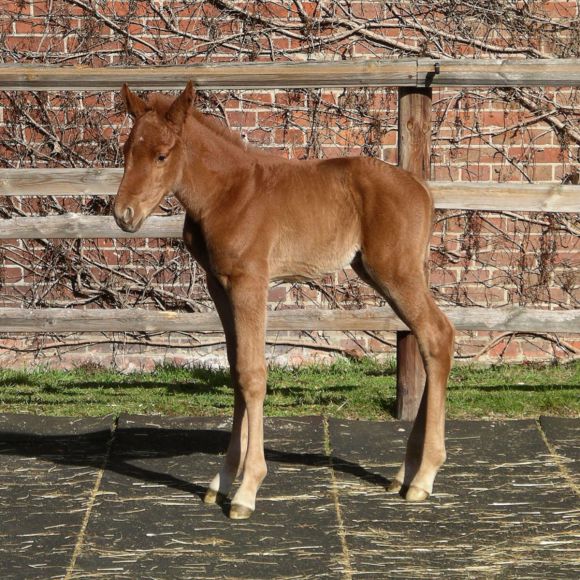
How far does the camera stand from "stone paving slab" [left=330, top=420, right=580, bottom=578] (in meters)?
4.15

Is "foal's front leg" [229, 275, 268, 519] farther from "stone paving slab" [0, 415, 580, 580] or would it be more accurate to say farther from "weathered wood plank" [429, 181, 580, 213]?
"weathered wood plank" [429, 181, 580, 213]

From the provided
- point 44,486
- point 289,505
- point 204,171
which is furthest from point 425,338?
point 44,486

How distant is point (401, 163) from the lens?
6.03 metres

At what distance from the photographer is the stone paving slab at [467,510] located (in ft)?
13.6

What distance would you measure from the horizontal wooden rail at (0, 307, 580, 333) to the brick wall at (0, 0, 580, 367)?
45.6 inches

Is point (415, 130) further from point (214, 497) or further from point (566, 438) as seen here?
point (214, 497)

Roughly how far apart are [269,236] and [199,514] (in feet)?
4.19

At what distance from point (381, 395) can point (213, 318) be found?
117 cm

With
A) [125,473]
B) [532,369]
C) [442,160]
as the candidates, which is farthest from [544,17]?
[125,473]

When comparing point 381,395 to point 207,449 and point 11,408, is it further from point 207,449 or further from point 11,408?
point 11,408

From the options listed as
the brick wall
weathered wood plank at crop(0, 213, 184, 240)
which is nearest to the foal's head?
weathered wood plank at crop(0, 213, 184, 240)

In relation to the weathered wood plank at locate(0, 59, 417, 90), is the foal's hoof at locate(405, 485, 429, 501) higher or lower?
lower

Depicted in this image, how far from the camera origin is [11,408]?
6.57m

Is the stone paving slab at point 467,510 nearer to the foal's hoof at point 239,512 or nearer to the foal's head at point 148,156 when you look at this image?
the foal's hoof at point 239,512
